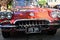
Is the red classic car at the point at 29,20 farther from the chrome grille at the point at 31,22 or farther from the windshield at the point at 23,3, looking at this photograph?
the windshield at the point at 23,3

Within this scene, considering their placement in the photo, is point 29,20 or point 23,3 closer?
point 29,20

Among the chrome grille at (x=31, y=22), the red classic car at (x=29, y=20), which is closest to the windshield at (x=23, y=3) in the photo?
the red classic car at (x=29, y=20)

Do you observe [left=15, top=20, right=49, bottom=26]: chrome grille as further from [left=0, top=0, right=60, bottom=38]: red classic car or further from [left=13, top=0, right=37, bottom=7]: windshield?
[left=13, top=0, right=37, bottom=7]: windshield

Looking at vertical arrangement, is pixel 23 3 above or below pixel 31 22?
above

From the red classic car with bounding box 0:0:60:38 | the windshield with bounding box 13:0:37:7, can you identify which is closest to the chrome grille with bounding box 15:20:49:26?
the red classic car with bounding box 0:0:60:38

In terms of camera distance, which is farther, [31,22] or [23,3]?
[23,3]

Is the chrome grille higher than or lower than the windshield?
lower

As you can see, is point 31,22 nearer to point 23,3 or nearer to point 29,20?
point 29,20

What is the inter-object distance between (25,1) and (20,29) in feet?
4.75

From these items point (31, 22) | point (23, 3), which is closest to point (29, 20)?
point (31, 22)

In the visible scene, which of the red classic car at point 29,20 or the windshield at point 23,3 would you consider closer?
the red classic car at point 29,20

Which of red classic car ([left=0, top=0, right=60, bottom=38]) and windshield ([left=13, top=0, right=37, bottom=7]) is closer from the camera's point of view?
red classic car ([left=0, top=0, right=60, bottom=38])

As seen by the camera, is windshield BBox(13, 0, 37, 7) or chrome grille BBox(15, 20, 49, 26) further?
windshield BBox(13, 0, 37, 7)

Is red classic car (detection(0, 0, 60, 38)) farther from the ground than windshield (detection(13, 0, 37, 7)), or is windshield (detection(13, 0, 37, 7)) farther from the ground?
windshield (detection(13, 0, 37, 7))
